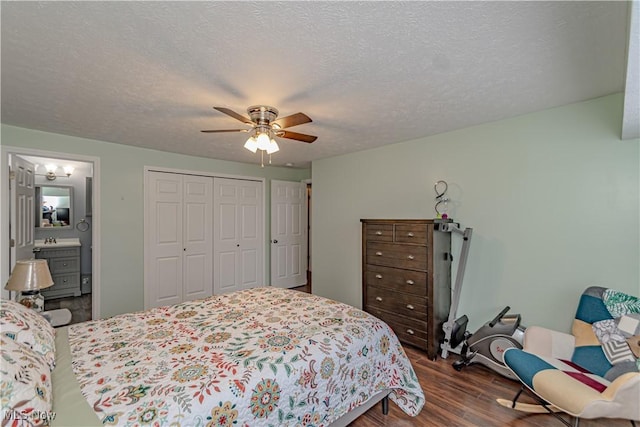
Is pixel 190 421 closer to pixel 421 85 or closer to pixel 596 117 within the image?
pixel 421 85

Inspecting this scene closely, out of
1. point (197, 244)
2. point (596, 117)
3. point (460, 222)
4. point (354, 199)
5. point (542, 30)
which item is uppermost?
point (542, 30)

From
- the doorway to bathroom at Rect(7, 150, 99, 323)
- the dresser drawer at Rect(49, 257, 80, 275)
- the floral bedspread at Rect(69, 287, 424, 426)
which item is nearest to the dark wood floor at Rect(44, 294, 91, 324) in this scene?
the doorway to bathroom at Rect(7, 150, 99, 323)

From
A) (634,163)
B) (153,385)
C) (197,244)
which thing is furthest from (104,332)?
(634,163)

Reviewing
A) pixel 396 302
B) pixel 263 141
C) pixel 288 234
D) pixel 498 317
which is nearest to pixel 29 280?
pixel 263 141

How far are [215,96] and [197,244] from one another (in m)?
2.76

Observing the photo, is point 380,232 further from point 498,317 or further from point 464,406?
point 464,406

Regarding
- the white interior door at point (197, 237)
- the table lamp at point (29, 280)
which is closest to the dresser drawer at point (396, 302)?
the white interior door at point (197, 237)

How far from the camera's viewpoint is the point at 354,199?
408 centimetres

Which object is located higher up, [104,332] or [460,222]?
[460,222]

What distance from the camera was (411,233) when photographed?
117 inches

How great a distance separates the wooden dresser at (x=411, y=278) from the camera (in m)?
2.83

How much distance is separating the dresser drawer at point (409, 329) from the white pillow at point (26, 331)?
278 centimetres

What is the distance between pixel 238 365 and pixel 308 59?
5.66ft

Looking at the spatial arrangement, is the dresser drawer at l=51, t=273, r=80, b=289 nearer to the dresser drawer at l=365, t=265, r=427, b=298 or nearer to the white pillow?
the white pillow
